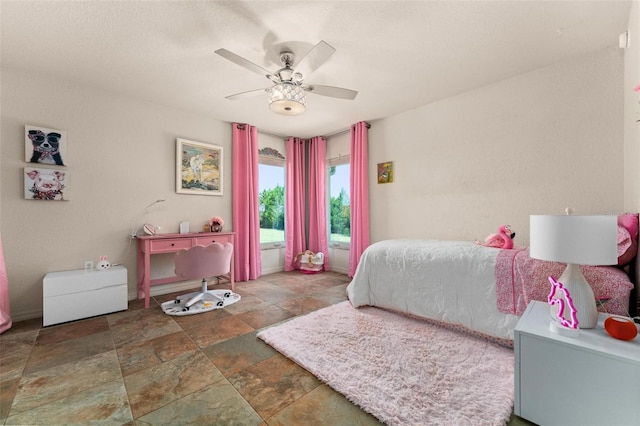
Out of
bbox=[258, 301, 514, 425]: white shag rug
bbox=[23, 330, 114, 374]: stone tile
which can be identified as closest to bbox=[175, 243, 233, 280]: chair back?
bbox=[23, 330, 114, 374]: stone tile

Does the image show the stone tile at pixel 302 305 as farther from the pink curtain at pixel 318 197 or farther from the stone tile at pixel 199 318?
the pink curtain at pixel 318 197

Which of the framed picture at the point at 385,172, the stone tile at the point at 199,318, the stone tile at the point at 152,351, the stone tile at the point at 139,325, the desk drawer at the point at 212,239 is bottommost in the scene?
the stone tile at the point at 199,318

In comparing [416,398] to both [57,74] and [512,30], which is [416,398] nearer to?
[512,30]

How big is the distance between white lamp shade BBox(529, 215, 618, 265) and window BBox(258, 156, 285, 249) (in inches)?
159

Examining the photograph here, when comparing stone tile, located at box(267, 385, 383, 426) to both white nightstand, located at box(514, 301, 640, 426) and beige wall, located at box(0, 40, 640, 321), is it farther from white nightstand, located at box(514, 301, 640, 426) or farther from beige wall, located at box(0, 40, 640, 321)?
beige wall, located at box(0, 40, 640, 321)

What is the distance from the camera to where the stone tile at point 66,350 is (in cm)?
188

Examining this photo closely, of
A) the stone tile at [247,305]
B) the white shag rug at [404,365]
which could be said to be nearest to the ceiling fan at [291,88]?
the white shag rug at [404,365]

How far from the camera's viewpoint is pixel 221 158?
4.05 m

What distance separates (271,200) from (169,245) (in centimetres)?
206

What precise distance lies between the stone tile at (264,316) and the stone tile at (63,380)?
41.9 inches

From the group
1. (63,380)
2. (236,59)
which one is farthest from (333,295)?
(236,59)

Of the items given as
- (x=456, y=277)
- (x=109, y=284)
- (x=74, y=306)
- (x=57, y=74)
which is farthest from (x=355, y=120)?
(x=74, y=306)

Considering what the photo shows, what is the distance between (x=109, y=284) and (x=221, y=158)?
218 centimetres

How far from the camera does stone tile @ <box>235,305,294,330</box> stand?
2.57 meters
